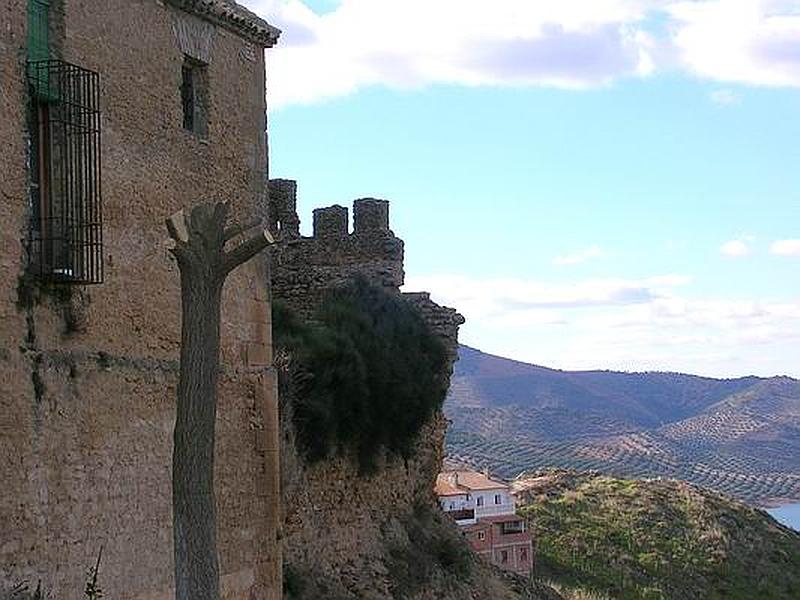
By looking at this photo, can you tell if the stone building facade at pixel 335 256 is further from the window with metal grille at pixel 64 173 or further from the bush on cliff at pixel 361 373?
the window with metal grille at pixel 64 173

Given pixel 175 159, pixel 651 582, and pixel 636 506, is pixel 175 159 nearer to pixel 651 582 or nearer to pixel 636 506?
pixel 651 582

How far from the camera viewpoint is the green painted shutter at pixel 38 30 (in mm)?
8250

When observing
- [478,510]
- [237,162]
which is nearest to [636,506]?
[478,510]

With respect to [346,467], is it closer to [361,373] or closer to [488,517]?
[361,373]

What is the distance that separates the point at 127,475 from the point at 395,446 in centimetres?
1092

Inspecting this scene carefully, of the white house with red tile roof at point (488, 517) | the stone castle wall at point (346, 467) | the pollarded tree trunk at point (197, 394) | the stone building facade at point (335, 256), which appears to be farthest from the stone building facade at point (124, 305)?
the white house with red tile roof at point (488, 517)

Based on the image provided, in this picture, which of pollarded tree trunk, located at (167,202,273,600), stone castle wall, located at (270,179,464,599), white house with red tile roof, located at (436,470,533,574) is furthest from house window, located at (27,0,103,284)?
white house with red tile roof, located at (436,470,533,574)

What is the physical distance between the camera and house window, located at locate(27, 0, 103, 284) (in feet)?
27.1

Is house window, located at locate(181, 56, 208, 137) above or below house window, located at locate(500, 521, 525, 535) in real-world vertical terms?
above

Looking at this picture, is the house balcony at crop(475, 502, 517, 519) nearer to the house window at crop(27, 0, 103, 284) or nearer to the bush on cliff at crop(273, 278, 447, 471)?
the bush on cliff at crop(273, 278, 447, 471)

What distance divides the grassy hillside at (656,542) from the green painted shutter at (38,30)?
1014 inches

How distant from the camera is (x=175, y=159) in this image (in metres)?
9.69

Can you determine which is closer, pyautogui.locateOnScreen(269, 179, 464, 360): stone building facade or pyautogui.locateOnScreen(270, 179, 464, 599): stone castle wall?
pyautogui.locateOnScreen(270, 179, 464, 599): stone castle wall

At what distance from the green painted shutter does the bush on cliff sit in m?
8.97
